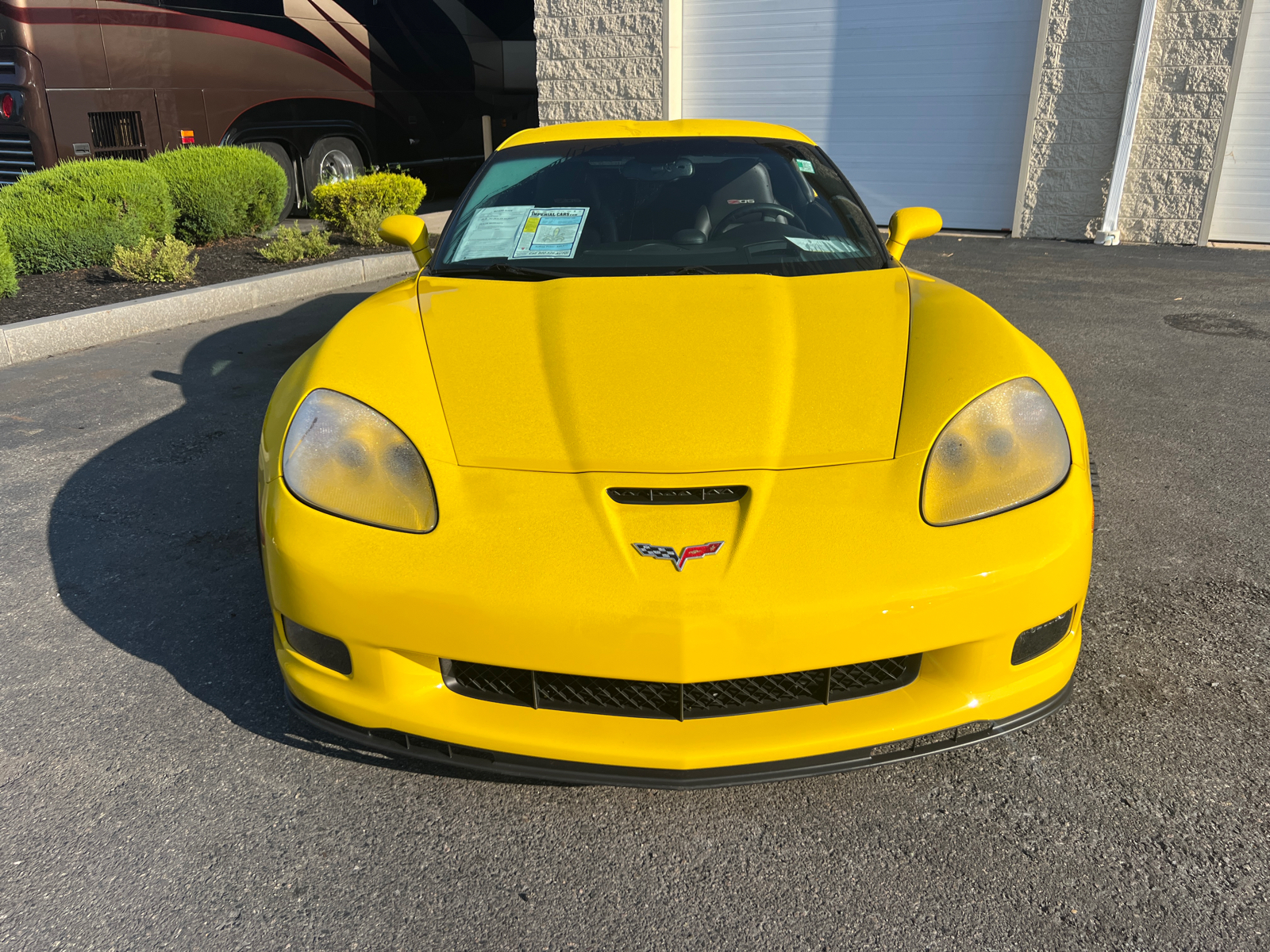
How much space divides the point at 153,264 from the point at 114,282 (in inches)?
15.0

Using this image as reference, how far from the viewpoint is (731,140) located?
10.7 ft

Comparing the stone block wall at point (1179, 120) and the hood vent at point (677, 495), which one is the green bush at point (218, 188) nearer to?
the hood vent at point (677, 495)

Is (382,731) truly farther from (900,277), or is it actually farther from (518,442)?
(900,277)

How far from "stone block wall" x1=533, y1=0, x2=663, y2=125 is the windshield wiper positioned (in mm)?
9821

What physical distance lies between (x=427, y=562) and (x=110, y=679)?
1.27 metres

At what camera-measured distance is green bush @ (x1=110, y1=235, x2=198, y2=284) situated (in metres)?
6.76

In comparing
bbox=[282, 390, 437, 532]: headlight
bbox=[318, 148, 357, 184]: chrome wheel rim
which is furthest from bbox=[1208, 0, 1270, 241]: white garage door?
bbox=[282, 390, 437, 532]: headlight

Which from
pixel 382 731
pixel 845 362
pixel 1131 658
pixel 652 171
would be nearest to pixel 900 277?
pixel 845 362

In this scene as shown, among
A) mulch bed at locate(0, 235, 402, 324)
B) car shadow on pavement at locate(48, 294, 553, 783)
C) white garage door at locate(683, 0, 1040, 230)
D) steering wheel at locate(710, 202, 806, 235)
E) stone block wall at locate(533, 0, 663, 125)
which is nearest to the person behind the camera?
car shadow on pavement at locate(48, 294, 553, 783)

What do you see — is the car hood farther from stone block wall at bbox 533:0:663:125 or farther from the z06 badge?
stone block wall at bbox 533:0:663:125

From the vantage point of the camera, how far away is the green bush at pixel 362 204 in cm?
858

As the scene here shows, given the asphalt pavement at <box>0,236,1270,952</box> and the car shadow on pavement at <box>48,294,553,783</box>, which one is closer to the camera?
the asphalt pavement at <box>0,236,1270,952</box>

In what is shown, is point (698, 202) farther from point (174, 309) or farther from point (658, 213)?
point (174, 309)

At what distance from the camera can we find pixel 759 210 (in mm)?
3000
